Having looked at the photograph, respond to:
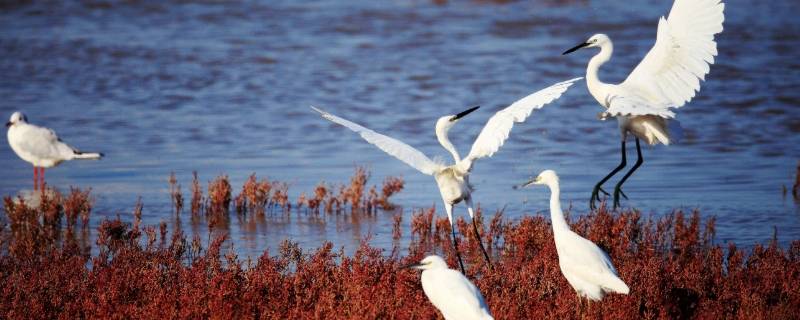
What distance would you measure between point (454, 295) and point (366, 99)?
1331 cm

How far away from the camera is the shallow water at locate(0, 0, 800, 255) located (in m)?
12.0

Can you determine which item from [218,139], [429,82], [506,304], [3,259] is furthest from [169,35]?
[506,304]

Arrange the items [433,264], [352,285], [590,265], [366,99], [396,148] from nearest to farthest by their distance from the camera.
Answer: [433,264] < [590,265] < [352,285] < [396,148] < [366,99]

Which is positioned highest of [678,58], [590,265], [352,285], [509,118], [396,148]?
[678,58]

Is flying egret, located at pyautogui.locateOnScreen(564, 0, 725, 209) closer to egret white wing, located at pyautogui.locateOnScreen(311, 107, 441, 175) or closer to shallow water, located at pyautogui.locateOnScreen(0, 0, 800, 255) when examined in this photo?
shallow water, located at pyautogui.locateOnScreen(0, 0, 800, 255)

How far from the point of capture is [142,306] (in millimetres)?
7031

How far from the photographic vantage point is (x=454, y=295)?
5973 mm

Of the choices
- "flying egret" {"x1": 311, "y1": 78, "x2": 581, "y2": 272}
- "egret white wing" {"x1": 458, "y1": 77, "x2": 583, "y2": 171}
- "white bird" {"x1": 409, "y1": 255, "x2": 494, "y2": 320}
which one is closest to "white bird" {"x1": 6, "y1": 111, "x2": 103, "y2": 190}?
"flying egret" {"x1": 311, "y1": 78, "x2": 581, "y2": 272}

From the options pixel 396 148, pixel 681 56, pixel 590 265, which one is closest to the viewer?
pixel 590 265

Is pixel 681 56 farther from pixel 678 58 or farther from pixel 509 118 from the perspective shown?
pixel 509 118

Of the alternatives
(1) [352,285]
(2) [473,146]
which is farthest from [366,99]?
(1) [352,285]

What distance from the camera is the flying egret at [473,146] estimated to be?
25.4 ft

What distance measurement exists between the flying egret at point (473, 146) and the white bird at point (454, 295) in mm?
1613

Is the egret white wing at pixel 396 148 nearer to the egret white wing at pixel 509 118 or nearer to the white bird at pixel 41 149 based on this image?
the egret white wing at pixel 509 118
